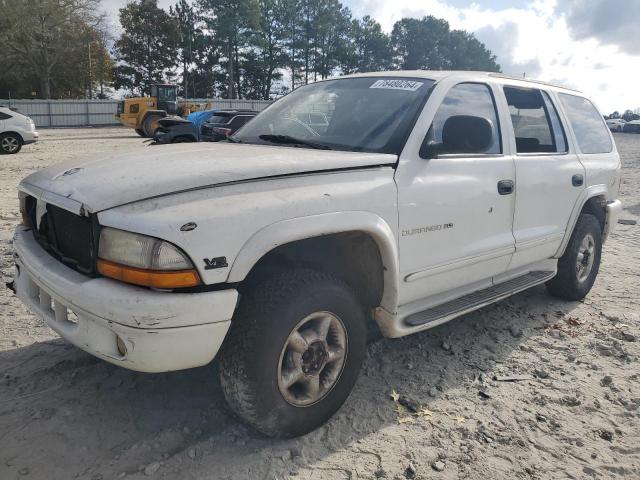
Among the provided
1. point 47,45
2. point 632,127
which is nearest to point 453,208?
point 47,45

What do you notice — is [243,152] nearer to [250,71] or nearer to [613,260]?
[613,260]

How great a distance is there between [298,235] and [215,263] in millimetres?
406

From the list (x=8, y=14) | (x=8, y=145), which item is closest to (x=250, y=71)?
(x=8, y=14)

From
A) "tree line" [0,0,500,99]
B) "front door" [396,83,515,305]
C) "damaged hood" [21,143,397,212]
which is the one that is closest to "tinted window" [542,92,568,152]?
"front door" [396,83,515,305]

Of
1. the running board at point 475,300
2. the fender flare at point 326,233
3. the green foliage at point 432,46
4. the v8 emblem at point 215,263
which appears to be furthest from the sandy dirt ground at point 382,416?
the green foliage at point 432,46

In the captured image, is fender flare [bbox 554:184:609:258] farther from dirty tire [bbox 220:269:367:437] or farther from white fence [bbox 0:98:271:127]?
white fence [bbox 0:98:271:127]

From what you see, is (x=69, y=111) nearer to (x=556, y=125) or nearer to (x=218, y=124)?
(x=218, y=124)

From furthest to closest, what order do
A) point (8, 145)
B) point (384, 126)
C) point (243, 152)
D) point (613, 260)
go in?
point (8, 145) < point (613, 260) < point (384, 126) < point (243, 152)

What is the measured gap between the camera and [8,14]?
38.2m

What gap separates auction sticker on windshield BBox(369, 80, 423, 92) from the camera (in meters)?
3.28

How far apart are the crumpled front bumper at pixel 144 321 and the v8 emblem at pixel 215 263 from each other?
11cm

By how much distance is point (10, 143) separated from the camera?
14906mm

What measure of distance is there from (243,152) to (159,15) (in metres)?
55.0

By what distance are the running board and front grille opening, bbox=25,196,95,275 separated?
5.52 feet
